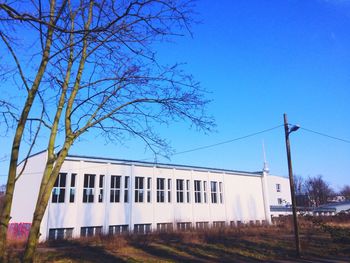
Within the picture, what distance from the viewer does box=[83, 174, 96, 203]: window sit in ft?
102

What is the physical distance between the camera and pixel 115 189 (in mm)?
33188

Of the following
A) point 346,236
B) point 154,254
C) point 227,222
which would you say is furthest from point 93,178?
point 346,236

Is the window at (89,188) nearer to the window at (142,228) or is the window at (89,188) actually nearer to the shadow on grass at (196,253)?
the window at (142,228)

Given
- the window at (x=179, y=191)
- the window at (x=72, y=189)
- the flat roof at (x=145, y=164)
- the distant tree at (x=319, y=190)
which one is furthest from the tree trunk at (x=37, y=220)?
the distant tree at (x=319, y=190)

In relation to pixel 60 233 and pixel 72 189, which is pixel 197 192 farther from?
pixel 60 233

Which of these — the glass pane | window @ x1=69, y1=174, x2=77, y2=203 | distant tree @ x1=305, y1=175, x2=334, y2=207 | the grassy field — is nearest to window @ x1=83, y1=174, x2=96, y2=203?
window @ x1=69, y1=174, x2=77, y2=203

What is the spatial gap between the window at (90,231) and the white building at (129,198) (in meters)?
0.09

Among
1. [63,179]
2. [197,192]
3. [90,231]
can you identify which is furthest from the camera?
[197,192]

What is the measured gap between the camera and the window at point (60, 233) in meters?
28.3

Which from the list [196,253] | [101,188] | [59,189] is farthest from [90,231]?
[196,253]

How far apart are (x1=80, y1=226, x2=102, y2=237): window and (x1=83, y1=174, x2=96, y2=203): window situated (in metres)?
2.40

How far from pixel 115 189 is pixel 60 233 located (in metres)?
6.56

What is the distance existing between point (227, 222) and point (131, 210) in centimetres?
1474

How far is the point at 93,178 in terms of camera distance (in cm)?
3177
